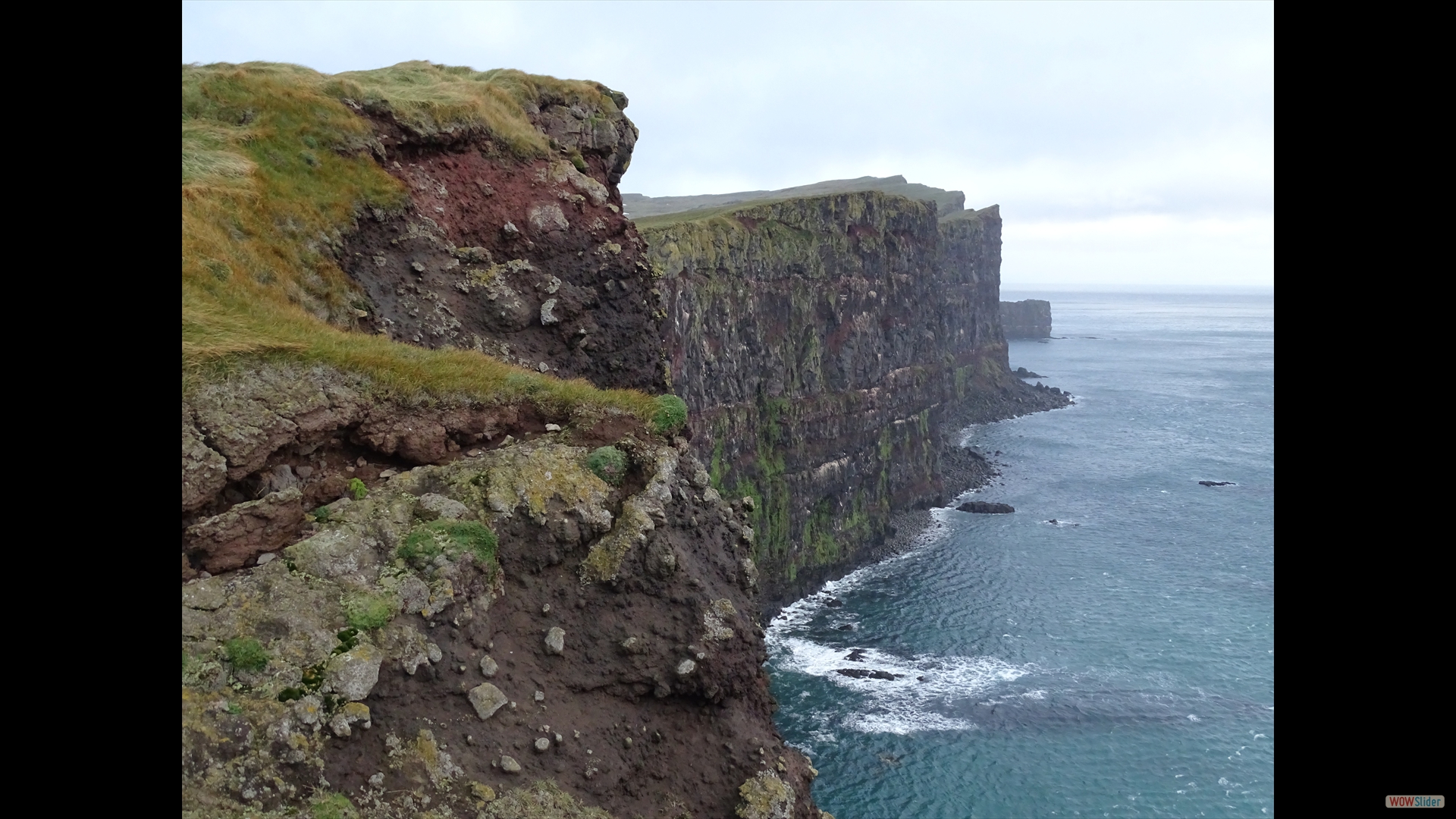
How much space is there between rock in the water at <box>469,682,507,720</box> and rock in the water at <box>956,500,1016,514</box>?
106 meters

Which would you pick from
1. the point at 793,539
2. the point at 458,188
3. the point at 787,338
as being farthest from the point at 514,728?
the point at 787,338

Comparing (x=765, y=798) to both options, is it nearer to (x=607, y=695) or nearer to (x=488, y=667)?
(x=607, y=695)

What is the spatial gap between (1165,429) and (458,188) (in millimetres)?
159985

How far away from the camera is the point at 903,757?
55.1 m

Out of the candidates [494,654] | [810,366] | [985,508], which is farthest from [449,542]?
[985,508]

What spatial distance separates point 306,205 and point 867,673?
187 ft

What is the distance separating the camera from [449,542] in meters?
13.7

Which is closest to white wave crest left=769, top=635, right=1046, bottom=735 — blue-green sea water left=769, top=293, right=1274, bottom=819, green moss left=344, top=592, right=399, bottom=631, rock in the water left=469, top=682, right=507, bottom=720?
blue-green sea water left=769, top=293, right=1274, bottom=819

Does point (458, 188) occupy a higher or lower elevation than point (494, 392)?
higher

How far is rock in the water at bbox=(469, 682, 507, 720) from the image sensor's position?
41.3ft

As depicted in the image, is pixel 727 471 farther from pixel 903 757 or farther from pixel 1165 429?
pixel 1165 429

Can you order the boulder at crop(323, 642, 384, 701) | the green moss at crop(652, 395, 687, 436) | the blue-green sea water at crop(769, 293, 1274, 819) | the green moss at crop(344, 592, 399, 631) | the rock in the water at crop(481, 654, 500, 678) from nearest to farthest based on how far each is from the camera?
the boulder at crop(323, 642, 384, 701) → the green moss at crop(344, 592, 399, 631) → the rock in the water at crop(481, 654, 500, 678) → the green moss at crop(652, 395, 687, 436) → the blue-green sea water at crop(769, 293, 1274, 819)

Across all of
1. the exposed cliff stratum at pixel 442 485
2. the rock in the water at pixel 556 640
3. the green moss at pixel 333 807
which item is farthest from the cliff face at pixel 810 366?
the green moss at pixel 333 807

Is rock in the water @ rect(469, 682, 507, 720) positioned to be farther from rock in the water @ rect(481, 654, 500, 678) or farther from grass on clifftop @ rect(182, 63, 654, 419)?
grass on clifftop @ rect(182, 63, 654, 419)
